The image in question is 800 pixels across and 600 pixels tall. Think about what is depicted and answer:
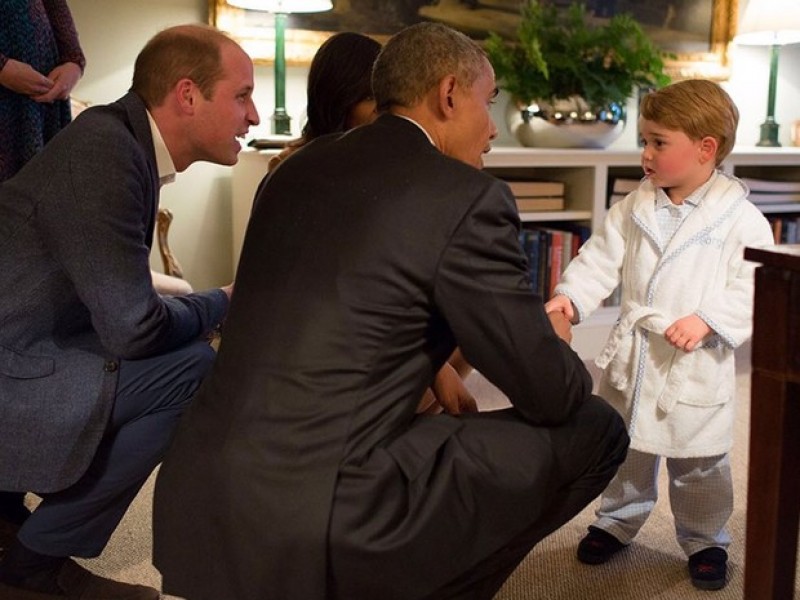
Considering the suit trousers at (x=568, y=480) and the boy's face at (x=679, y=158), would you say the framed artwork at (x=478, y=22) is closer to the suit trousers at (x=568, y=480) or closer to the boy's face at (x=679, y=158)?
the boy's face at (x=679, y=158)

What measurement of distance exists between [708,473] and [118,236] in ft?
3.79

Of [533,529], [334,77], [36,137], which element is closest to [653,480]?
[533,529]

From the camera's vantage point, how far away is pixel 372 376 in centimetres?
119

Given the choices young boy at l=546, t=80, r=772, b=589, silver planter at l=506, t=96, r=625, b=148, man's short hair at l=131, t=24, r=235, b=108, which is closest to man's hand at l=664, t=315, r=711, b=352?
young boy at l=546, t=80, r=772, b=589

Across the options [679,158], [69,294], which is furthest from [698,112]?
[69,294]

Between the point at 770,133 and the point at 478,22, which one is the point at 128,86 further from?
the point at 770,133

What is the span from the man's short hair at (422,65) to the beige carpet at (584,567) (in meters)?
0.95

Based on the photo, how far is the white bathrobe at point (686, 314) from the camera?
176 centimetres

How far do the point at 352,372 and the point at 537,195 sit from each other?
224 cm

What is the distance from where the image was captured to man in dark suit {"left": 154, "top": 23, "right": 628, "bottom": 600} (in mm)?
1179

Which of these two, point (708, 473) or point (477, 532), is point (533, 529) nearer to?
point (477, 532)

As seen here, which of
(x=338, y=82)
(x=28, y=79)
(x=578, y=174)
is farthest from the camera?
(x=578, y=174)

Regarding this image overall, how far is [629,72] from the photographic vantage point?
10.9 feet

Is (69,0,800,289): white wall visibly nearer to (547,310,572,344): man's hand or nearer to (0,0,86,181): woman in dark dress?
(0,0,86,181): woman in dark dress
